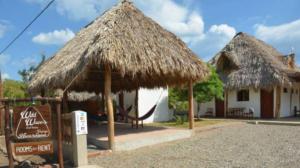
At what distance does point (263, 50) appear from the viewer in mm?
17422

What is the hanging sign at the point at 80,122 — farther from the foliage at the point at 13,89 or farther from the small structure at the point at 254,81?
the foliage at the point at 13,89

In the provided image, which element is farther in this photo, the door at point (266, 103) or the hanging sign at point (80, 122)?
the door at point (266, 103)

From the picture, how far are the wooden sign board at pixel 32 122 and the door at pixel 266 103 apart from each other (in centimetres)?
1375

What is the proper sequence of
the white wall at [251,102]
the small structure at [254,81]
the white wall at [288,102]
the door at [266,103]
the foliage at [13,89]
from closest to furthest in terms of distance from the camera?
the small structure at [254,81]
the door at [266,103]
the white wall at [251,102]
the white wall at [288,102]
the foliage at [13,89]

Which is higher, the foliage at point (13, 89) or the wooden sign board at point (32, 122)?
the foliage at point (13, 89)

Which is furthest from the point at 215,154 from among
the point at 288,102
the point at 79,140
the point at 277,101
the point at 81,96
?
the point at 288,102

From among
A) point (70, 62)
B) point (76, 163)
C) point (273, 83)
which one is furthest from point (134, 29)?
point (273, 83)

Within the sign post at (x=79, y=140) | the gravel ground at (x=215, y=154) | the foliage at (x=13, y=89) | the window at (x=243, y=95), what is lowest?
the gravel ground at (x=215, y=154)

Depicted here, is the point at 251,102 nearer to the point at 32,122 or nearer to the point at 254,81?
the point at 254,81

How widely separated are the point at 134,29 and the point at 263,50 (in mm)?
11733

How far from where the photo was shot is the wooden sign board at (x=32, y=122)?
197 inches

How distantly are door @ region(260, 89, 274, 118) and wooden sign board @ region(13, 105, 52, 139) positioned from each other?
13.7m

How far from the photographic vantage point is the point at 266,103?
54.0 ft

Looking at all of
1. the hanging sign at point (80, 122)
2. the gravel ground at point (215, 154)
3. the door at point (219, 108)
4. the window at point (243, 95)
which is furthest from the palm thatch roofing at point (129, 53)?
the door at point (219, 108)
